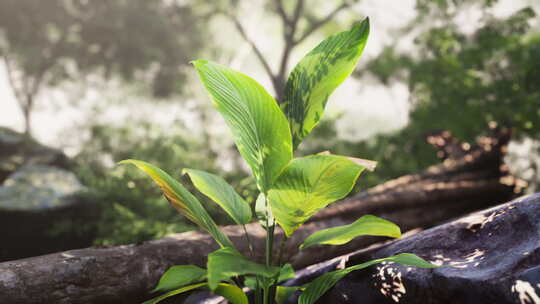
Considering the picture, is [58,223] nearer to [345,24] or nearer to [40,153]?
[40,153]

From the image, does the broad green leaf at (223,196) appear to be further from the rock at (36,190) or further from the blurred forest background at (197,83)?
the rock at (36,190)

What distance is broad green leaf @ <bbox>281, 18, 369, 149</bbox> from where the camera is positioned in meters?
1.71

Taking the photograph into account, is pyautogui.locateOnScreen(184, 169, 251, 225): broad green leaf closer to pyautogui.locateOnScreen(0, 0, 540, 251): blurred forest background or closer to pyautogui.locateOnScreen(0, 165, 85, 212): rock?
pyautogui.locateOnScreen(0, 0, 540, 251): blurred forest background

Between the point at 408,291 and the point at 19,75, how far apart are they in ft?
51.6

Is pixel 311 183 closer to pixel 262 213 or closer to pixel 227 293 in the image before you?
pixel 262 213

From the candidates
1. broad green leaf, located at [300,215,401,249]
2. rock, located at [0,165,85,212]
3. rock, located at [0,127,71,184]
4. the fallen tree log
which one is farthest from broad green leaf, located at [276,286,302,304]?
rock, located at [0,127,71,184]

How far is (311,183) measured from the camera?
5.09ft

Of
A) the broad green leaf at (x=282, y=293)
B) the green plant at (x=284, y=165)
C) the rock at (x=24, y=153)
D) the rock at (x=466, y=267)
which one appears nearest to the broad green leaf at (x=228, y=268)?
the green plant at (x=284, y=165)

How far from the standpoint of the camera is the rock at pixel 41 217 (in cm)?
416

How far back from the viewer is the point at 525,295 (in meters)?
1.50

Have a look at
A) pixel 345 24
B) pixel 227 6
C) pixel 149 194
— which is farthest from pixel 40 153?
pixel 345 24

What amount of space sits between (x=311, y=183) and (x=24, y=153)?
23.3 feet

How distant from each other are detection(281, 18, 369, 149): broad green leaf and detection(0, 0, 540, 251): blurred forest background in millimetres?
1726

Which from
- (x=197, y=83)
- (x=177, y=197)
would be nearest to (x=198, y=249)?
(x=177, y=197)
